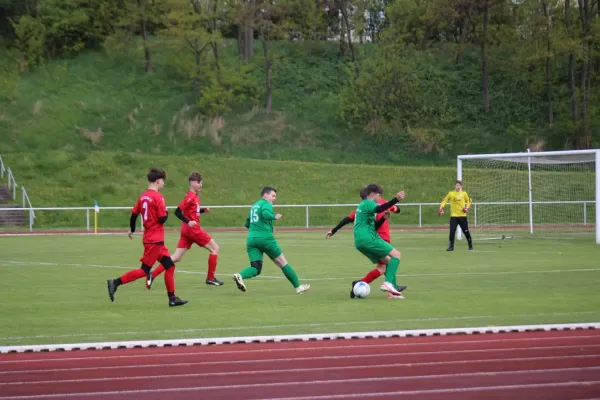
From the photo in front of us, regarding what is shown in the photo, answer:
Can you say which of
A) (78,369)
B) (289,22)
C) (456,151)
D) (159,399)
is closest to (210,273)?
(78,369)

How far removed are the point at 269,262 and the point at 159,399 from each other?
15.1 m

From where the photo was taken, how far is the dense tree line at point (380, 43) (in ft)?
196

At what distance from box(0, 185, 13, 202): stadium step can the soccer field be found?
20.3 m

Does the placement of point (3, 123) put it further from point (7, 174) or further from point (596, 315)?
point (596, 315)

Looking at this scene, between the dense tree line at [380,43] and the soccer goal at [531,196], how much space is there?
1783 cm

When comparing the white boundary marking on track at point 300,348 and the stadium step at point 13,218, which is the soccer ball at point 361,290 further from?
the stadium step at point 13,218

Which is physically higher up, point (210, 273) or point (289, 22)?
point (289, 22)

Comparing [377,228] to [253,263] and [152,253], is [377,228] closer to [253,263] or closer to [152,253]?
[253,263]

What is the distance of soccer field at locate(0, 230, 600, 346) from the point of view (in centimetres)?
1106

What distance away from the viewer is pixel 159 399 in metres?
7.10

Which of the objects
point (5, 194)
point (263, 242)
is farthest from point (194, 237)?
point (5, 194)

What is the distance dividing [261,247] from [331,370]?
21.7 feet

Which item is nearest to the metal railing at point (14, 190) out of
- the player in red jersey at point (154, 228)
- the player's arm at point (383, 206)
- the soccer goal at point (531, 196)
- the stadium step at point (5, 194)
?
the stadium step at point (5, 194)

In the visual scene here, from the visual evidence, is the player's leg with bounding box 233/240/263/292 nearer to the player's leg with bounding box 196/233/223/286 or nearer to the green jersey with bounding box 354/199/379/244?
the player's leg with bounding box 196/233/223/286
